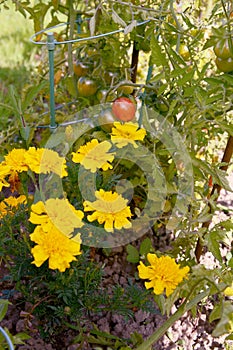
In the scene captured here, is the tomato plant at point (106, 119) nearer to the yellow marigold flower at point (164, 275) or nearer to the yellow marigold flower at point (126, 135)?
the yellow marigold flower at point (126, 135)

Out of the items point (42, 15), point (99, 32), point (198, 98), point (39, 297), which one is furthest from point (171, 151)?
point (42, 15)

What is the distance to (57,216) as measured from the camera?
3.41 feet

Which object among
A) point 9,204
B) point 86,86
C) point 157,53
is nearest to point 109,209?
point 9,204

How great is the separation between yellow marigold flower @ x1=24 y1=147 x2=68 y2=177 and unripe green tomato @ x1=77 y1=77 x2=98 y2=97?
456 mm

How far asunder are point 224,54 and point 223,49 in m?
0.01

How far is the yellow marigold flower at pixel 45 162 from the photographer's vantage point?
1.12m

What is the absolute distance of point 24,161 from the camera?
3.75 feet

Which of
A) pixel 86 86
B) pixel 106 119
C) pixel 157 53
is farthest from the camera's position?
pixel 86 86

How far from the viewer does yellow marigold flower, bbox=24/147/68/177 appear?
3.69 ft

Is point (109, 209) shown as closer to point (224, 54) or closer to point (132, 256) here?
point (132, 256)

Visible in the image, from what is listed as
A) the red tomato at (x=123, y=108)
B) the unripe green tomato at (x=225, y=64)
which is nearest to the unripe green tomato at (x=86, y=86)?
the red tomato at (x=123, y=108)

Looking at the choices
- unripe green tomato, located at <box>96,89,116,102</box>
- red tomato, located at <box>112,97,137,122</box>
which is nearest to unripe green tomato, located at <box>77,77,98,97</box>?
unripe green tomato, located at <box>96,89,116,102</box>

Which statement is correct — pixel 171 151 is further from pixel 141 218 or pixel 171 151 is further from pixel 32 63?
pixel 32 63

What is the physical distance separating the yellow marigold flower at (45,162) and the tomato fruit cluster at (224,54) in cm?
48
